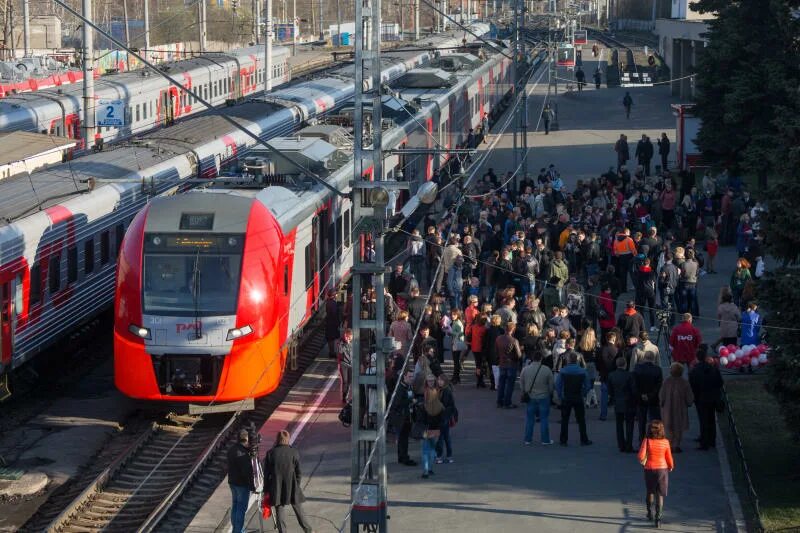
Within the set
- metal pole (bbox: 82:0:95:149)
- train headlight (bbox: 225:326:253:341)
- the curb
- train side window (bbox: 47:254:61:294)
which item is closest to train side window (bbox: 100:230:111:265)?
train side window (bbox: 47:254:61:294)

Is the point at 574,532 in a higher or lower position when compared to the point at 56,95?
lower

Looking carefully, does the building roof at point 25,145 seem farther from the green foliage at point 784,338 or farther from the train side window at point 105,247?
the green foliage at point 784,338

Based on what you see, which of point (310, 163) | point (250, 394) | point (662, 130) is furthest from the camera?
point (662, 130)

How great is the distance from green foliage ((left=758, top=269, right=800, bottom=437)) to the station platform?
1249mm

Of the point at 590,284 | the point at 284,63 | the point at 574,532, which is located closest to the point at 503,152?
the point at 284,63

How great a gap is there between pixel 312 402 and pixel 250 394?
2.11 m

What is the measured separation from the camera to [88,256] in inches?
929

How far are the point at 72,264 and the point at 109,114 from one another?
14141mm

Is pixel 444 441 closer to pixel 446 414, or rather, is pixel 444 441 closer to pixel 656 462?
pixel 446 414

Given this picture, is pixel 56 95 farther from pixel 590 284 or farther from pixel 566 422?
pixel 566 422

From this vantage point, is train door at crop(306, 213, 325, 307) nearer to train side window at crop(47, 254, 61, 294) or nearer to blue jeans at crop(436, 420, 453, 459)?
train side window at crop(47, 254, 61, 294)

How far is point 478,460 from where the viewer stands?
60.5 feet

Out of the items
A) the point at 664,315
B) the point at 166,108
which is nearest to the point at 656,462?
the point at 664,315

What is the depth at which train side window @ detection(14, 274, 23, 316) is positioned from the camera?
20.4 m
